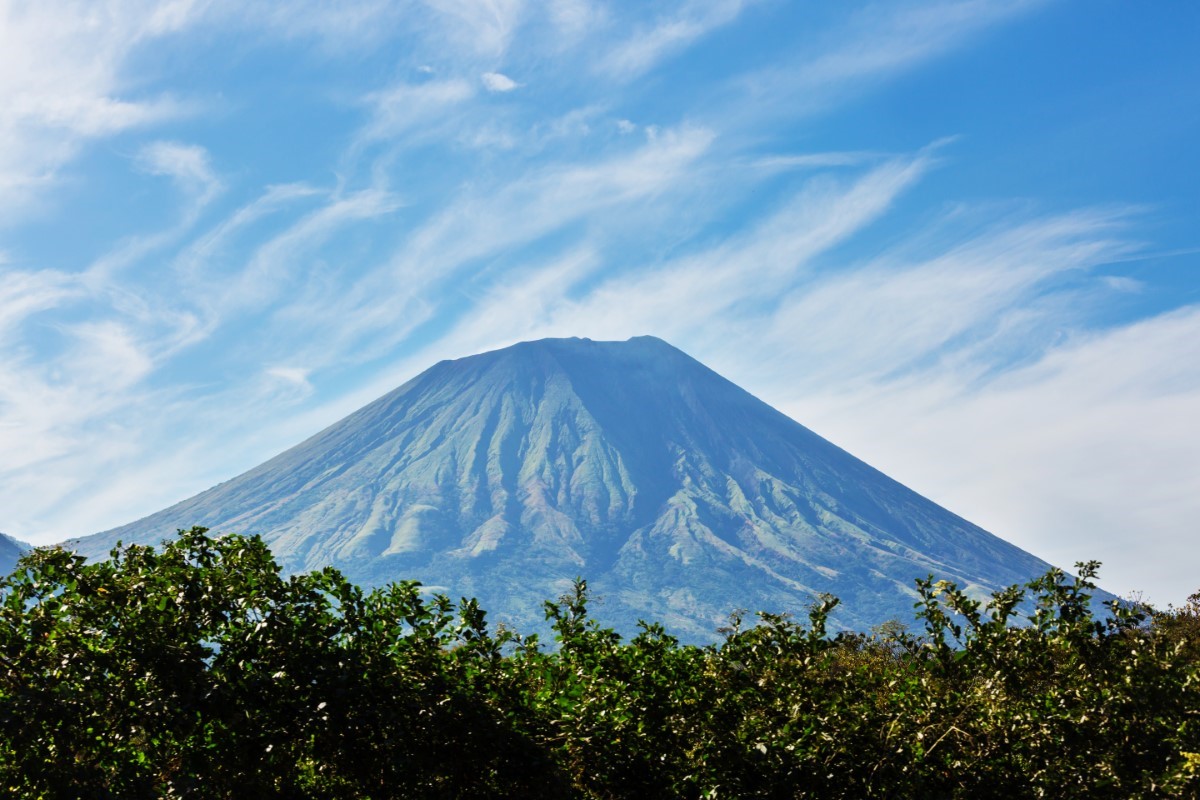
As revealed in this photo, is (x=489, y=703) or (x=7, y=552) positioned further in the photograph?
(x=7, y=552)

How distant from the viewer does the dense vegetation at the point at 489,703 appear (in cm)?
589

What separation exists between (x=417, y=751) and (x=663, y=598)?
180936 mm

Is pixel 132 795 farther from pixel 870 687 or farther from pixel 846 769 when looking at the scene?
pixel 870 687

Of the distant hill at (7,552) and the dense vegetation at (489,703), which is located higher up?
the distant hill at (7,552)

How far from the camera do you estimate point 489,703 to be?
6.39m

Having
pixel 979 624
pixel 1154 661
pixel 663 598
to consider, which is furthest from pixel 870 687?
pixel 663 598

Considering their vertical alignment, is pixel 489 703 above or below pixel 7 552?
below

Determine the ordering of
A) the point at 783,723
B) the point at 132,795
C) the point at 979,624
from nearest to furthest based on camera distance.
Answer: the point at 132,795
the point at 783,723
the point at 979,624

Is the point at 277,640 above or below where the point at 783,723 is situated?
above

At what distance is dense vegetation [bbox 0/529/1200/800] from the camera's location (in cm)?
589

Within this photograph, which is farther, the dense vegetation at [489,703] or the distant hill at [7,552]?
the distant hill at [7,552]

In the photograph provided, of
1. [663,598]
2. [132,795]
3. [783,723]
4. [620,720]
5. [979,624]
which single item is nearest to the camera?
[132,795]

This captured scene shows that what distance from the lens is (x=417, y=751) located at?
6.15 m

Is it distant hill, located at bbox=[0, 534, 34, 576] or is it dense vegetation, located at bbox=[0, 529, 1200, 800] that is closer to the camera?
dense vegetation, located at bbox=[0, 529, 1200, 800]
